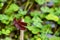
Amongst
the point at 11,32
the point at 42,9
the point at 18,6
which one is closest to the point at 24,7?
the point at 18,6

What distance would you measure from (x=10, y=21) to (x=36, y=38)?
10.6 inches

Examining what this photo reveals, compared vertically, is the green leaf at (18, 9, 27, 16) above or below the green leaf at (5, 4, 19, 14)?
below

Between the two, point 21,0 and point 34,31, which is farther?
point 21,0

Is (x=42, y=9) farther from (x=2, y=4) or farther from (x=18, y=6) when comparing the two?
(x=2, y=4)

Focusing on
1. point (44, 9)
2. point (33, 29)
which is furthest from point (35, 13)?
point (33, 29)

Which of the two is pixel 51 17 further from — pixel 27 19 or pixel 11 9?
pixel 11 9

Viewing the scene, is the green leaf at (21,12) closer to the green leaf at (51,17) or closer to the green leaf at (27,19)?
the green leaf at (27,19)

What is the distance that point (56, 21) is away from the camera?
163cm

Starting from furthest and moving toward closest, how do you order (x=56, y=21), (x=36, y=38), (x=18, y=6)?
1. (x=18, y=6)
2. (x=56, y=21)
3. (x=36, y=38)

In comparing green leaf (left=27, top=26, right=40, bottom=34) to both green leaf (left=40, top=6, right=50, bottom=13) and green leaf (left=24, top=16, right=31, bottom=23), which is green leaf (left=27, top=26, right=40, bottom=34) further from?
green leaf (left=40, top=6, right=50, bottom=13)

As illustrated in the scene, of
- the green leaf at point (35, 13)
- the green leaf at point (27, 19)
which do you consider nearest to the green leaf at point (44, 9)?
the green leaf at point (35, 13)

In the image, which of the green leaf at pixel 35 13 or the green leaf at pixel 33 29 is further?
the green leaf at pixel 35 13

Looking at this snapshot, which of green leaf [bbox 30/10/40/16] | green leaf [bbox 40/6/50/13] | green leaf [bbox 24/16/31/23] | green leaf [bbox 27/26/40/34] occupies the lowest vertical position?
green leaf [bbox 27/26/40/34]

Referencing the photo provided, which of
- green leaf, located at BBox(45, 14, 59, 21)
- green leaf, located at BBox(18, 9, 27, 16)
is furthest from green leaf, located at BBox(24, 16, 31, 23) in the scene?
green leaf, located at BBox(45, 14, 59, 21)
